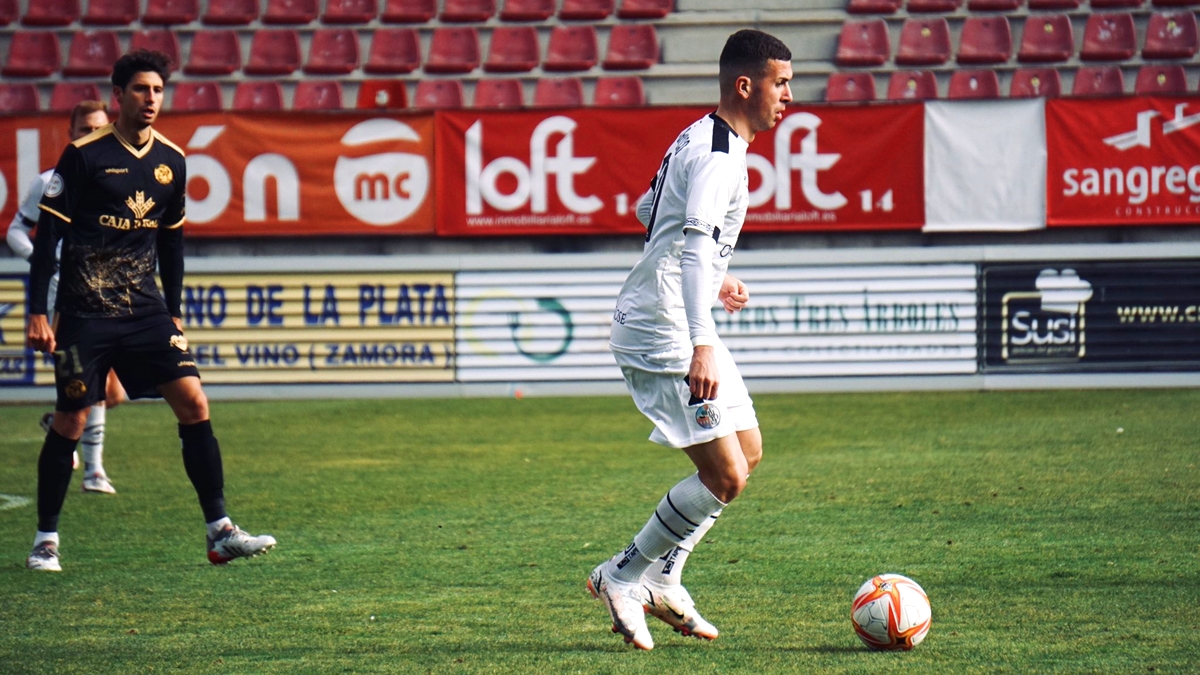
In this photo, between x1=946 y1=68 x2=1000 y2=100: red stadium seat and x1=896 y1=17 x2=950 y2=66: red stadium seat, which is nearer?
x1=946 y1=68 x2=1000 y2=100: red stadium seat

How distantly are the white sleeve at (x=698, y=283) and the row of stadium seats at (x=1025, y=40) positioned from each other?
39.4 feet

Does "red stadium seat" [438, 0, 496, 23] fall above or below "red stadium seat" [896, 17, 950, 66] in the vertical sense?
above

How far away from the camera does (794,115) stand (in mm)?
13305

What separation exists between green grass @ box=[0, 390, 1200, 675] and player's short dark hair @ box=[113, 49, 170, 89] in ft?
6.97

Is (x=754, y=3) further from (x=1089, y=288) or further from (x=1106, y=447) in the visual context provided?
(x=1106, y=447)

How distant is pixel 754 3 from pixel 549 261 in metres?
4.96

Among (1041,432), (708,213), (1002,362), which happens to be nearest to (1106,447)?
(1041,432)

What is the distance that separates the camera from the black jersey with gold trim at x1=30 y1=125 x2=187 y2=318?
5.96m

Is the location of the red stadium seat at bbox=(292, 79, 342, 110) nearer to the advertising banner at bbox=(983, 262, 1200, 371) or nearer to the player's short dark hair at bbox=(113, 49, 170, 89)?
→ the advertising banner at bbox=(983, 262, 1200, 371)

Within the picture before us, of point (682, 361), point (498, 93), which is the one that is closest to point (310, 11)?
point (498, 93)

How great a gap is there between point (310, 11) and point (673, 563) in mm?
13567

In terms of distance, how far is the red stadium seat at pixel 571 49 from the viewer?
633 inches

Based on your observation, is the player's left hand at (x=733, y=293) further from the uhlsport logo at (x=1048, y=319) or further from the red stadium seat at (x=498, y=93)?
the red stadium seat at (x=498, y=93)

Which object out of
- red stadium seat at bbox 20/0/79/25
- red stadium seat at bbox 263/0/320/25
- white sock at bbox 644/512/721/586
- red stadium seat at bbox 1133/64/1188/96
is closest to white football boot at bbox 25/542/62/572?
white sock at bbox 644/512/721/586
